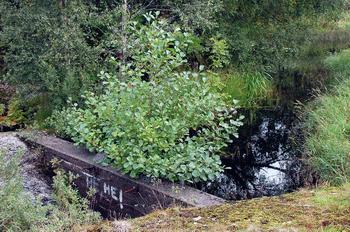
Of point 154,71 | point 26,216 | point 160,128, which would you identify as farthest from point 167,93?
point 26,216

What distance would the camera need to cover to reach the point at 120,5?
850cm

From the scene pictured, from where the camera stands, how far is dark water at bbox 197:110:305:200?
7.27 metres

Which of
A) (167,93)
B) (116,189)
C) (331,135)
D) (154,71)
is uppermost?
(154,71)

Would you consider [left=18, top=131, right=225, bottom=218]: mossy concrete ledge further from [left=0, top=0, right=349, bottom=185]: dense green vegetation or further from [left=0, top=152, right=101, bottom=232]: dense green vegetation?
[left=0, top=152, right=101, bottom=232]: dense green vegetation

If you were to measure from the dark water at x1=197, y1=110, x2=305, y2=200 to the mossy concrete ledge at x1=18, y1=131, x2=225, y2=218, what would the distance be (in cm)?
141

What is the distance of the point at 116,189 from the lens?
19.7 feet

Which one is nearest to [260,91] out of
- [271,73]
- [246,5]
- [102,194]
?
[271,73]

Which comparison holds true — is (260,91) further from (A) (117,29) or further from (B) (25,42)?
(B) (25,42)

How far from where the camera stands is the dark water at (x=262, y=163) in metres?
7.27

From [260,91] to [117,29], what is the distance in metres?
4.88

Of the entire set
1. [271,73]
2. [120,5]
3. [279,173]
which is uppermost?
[120,5]

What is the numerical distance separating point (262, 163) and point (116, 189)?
3.31 metres

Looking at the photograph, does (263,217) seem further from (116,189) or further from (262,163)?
(262,163)

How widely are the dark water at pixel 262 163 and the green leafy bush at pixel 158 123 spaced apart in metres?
1.28
